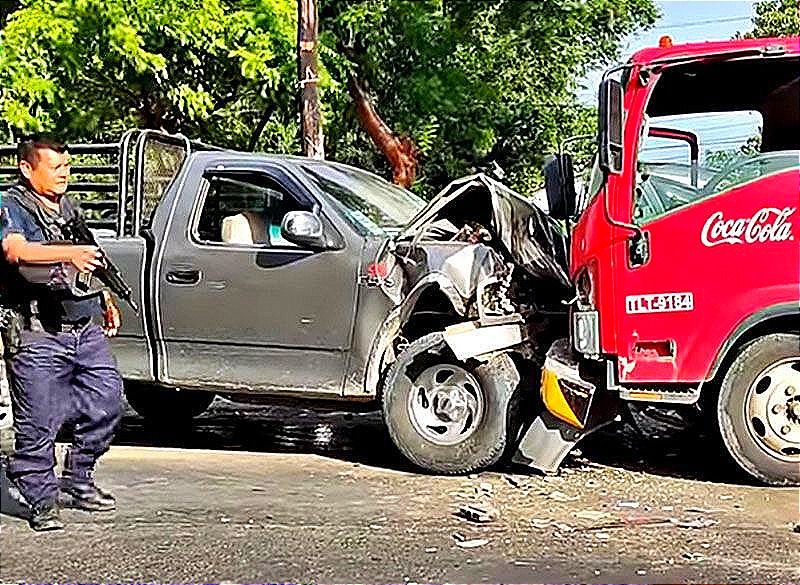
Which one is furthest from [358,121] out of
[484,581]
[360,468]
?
[484,581]

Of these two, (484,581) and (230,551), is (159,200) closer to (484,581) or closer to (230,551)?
(230,551)

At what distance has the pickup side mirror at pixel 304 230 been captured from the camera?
6.82m

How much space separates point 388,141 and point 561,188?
3706 millimetres

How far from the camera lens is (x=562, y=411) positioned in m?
6.34

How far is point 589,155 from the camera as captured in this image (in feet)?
23.6

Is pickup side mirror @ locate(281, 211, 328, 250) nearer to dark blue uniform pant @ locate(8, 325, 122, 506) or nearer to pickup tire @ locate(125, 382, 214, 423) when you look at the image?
dark blue uniform pant @ locate(8, 325, 122, 506)

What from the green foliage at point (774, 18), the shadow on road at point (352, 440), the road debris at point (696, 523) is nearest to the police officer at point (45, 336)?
the shadow on road at point (352, 440)

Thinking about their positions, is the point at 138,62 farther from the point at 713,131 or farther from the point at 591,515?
the point at 591,515

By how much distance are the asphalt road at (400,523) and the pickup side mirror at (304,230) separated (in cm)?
135

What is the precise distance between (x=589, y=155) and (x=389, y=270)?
1478 mm

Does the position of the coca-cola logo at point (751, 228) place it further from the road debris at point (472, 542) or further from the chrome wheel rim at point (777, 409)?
the road debris at point (472, 542)

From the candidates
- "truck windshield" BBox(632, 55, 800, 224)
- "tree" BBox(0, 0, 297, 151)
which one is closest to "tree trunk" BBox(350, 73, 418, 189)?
"tree" BBox(0, 0, 297, 151)

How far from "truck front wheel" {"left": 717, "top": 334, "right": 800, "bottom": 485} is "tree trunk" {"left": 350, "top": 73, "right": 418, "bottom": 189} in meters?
4.40

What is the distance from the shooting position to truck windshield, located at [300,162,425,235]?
7.18m
